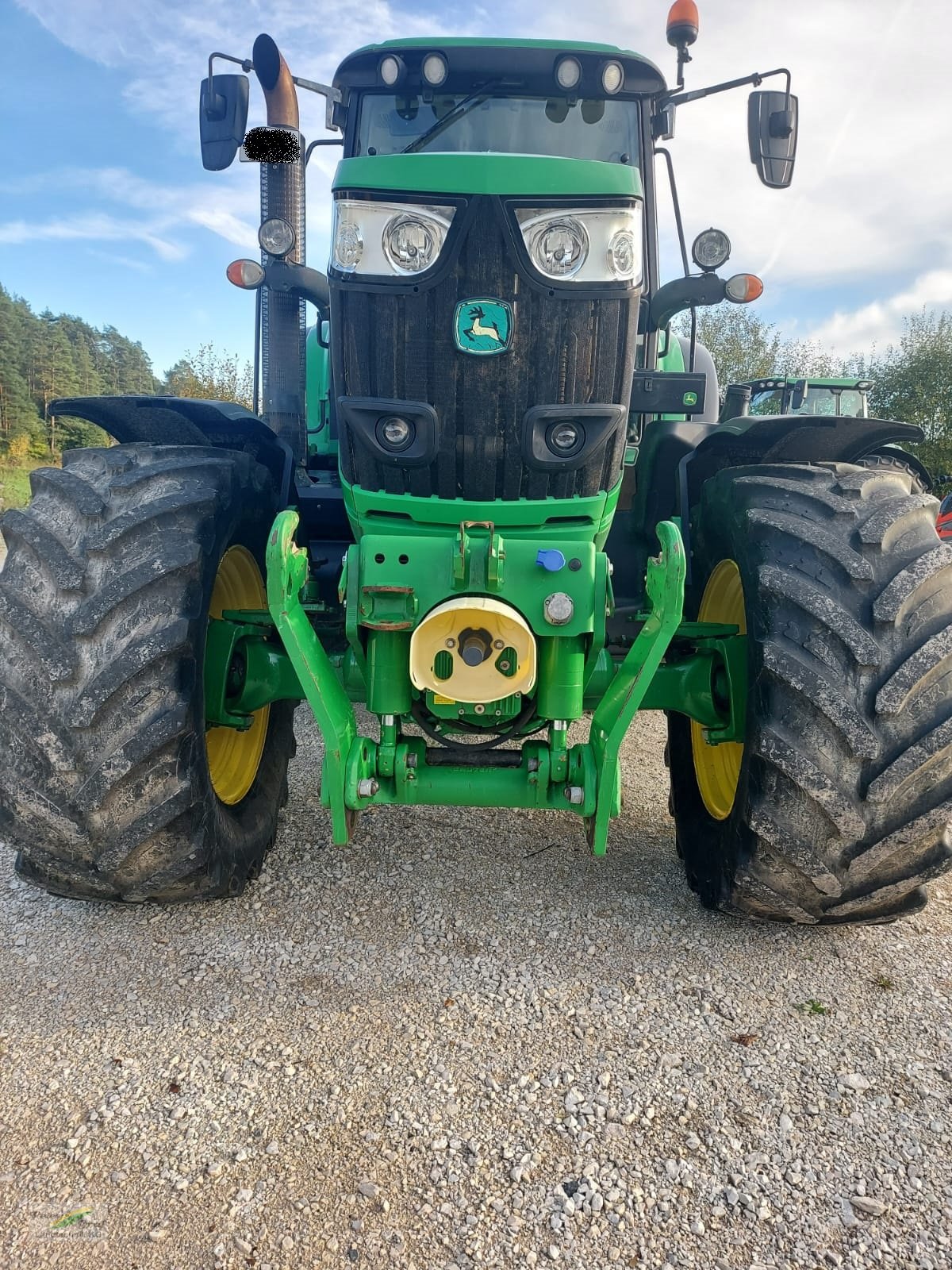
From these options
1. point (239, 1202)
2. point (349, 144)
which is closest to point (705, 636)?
point (239, 1202)

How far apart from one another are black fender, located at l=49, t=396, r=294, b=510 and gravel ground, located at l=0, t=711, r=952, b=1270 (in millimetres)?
1641

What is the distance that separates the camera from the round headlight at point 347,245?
2449mm

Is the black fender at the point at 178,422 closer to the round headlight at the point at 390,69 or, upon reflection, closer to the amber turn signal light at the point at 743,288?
the round headlight at the point at 390,69

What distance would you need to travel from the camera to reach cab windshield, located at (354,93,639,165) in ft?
10.4

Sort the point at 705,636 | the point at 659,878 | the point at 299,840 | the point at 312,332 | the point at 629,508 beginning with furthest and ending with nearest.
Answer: the point at 312,332 → the point at 629,508 → the point at 299,840 → the point at 659,878 → the point at 705,636

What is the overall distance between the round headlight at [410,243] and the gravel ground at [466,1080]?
2.04 m

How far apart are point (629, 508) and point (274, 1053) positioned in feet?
8.59

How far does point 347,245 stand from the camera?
2.47 m

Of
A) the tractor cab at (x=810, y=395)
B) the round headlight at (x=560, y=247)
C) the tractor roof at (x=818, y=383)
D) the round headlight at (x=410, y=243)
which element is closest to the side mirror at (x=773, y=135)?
the round headlight at (x=560, y=247)

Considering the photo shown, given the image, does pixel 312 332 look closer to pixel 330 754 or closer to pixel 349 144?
pixel 349 144

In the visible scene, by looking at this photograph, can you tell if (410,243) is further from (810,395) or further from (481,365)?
(810,395)

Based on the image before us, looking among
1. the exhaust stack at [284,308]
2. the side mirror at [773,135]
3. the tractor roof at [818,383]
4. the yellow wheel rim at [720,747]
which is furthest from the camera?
the tractor roof at [818,383]

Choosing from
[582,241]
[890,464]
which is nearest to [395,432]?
[582,241]

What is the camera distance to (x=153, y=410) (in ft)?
10.6
